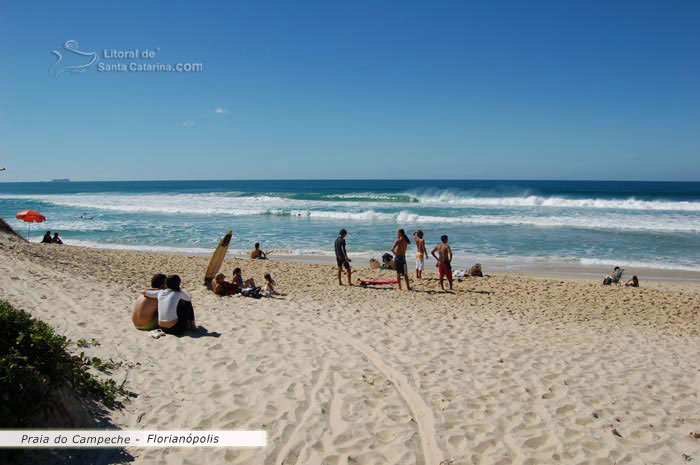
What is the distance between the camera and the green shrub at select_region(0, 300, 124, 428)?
2939 millimetres

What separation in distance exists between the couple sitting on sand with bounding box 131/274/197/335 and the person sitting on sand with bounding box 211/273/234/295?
9.05ft

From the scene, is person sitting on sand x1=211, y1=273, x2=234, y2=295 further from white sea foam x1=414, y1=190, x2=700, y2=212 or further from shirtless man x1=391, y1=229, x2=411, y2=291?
white sea foam x1=414, y1=190, x2=700, y2=212

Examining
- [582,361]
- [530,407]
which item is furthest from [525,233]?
[530,407]

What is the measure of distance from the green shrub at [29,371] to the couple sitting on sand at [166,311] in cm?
216

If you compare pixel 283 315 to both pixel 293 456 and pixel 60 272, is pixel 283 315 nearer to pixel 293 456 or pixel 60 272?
pixel 293 456

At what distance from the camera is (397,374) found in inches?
205

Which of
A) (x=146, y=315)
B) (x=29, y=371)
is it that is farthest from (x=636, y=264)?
(x=29, y=371)

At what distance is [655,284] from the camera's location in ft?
42.9

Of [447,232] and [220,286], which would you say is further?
[447,232]
